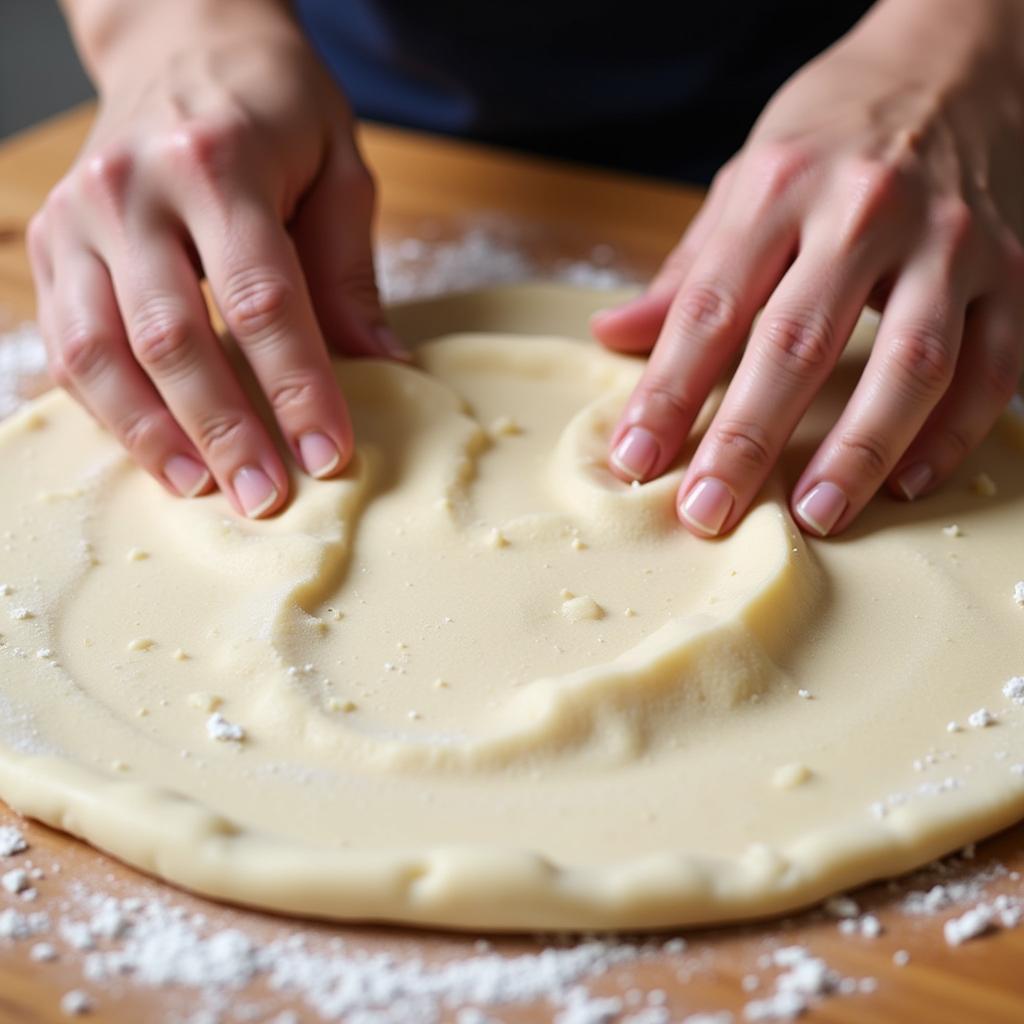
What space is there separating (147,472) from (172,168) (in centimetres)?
Result: 34

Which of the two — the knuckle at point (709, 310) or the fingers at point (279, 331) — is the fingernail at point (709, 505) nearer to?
the knuckle at point (709, 310)

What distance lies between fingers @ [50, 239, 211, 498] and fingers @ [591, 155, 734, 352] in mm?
506

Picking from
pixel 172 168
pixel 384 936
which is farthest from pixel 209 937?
pixel 172 168

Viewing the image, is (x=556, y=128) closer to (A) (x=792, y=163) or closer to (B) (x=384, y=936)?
(A) (x=792, y=163)

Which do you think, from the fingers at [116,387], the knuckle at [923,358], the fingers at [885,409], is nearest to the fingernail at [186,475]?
the fingers at [116,387]

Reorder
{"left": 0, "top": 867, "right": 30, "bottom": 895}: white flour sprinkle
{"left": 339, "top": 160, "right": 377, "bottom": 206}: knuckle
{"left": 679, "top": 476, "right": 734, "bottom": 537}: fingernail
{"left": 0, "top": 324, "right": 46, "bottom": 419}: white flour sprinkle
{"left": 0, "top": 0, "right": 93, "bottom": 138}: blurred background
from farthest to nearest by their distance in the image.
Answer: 1. {"left": 0, "top": 0, "right": 93, "bottom": 138}: blurred background
2. {"left": 0, "top": 324, "right": 46, "bottom": 419}: white flour sprinkle
3. {"left": 339, "top": 160, "right": 377, "bottom": 206}: knuckle
4. {"left": 679, "top": 476, "right": 734, "bottom": 537}: fingernail
5. {"left": 0, "top": 867, "right": 30, "bottom": 895}: white flour sprinkle

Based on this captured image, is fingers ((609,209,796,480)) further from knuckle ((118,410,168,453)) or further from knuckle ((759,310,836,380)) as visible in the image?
knuckle ((118,410,168,453))

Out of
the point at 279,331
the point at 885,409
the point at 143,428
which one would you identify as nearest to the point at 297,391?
the point at 279,331

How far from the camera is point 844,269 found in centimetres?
133

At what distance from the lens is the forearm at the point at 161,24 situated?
168cm

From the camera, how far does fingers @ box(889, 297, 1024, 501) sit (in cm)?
140

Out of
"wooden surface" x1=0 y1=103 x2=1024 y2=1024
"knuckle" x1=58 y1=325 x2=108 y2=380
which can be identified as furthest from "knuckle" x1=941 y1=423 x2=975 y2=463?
"knuckle" x1=58 y1=325 x2=108 y2=380

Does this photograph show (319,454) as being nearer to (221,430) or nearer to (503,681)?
(221,430)

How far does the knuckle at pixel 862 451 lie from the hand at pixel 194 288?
518mm
